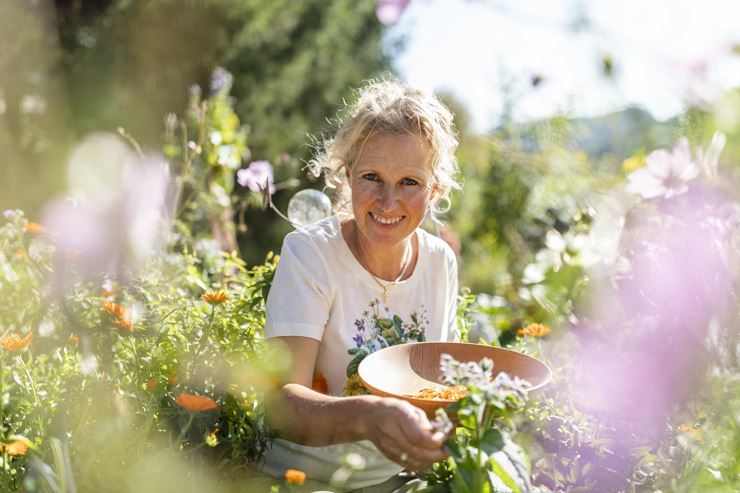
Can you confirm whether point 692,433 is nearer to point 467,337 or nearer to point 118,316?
point 467,337

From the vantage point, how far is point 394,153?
1.87m

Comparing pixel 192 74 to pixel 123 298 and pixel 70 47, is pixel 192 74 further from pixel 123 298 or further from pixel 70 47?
pixel 123 298

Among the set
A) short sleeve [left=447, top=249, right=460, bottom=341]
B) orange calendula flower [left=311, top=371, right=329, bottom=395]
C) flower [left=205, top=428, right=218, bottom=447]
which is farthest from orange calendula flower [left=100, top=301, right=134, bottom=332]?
short sleeve [left=447, top=249, right=460, bottom=341]

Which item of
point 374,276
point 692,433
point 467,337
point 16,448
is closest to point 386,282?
point 374,276

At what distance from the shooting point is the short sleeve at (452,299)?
85.3 inches

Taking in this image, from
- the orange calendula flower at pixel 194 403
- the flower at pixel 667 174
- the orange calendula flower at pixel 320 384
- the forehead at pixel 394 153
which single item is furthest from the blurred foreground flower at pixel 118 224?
the flower at pixel 667 174

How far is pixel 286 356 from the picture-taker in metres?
1.73

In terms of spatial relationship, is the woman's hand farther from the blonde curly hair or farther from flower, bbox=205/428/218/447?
the blonde curly hair

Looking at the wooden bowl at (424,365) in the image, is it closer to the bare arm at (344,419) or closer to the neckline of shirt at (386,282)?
the bare arm at (344,419)

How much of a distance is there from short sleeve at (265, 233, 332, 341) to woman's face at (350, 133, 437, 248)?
0.53 feet

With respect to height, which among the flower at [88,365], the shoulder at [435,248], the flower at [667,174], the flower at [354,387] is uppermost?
the shoulder at [435,248]

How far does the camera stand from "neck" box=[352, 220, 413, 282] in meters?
2.01

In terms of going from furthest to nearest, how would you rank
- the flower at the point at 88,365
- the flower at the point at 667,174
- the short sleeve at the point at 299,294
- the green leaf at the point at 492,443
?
the short sleeve at the point at 299,294
the flower at the point at 88,365
the green leaf at the point at 492,443
the flower at the point at 667,174

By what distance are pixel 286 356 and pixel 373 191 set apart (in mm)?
467
